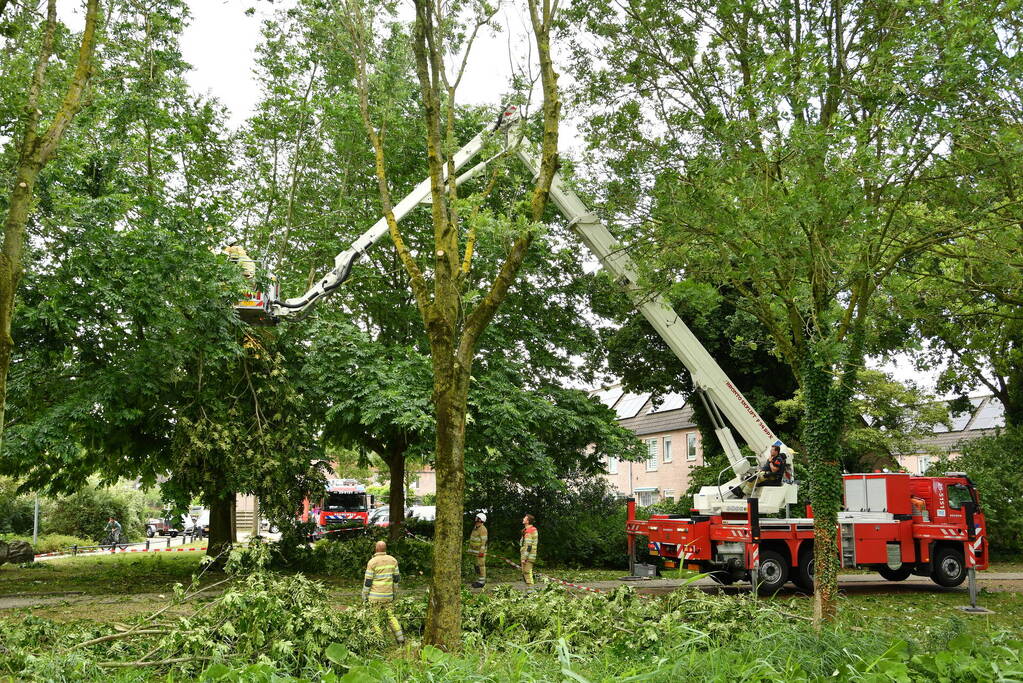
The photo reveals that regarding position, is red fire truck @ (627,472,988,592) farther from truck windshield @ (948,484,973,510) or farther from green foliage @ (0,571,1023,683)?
green foliage @ (0,571,1023,683)

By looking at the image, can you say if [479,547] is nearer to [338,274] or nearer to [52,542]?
[338,274]

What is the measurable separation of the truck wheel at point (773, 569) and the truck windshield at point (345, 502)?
24.0 metres

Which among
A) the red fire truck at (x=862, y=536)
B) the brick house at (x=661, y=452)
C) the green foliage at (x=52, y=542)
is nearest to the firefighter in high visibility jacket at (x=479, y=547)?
the red fire truck at (x=862, y=536)

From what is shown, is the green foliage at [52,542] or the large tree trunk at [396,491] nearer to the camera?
the large tree trunk at [396,491]

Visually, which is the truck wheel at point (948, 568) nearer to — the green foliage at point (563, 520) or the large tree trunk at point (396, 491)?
the green foliage at point (563, 520)

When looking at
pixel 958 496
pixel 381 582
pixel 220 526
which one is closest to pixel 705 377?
pixel 958 496

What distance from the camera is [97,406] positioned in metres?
14.9

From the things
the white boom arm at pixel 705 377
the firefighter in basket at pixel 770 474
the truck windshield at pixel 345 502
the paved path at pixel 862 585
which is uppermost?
the white boom arm at pixel 705 377

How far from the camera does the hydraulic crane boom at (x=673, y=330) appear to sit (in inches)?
574

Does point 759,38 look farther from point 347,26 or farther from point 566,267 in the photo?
point 566,267

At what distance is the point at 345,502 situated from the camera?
121 ft

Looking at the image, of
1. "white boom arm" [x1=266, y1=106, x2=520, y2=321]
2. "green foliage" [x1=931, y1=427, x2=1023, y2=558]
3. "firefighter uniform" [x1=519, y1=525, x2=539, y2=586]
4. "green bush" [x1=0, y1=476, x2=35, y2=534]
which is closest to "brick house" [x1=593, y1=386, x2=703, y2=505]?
"green foliage" [x1=931, y1=427, x2=1023, y2=558]

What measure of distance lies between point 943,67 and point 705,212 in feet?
9.24

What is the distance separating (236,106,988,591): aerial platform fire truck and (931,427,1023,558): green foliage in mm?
8208
